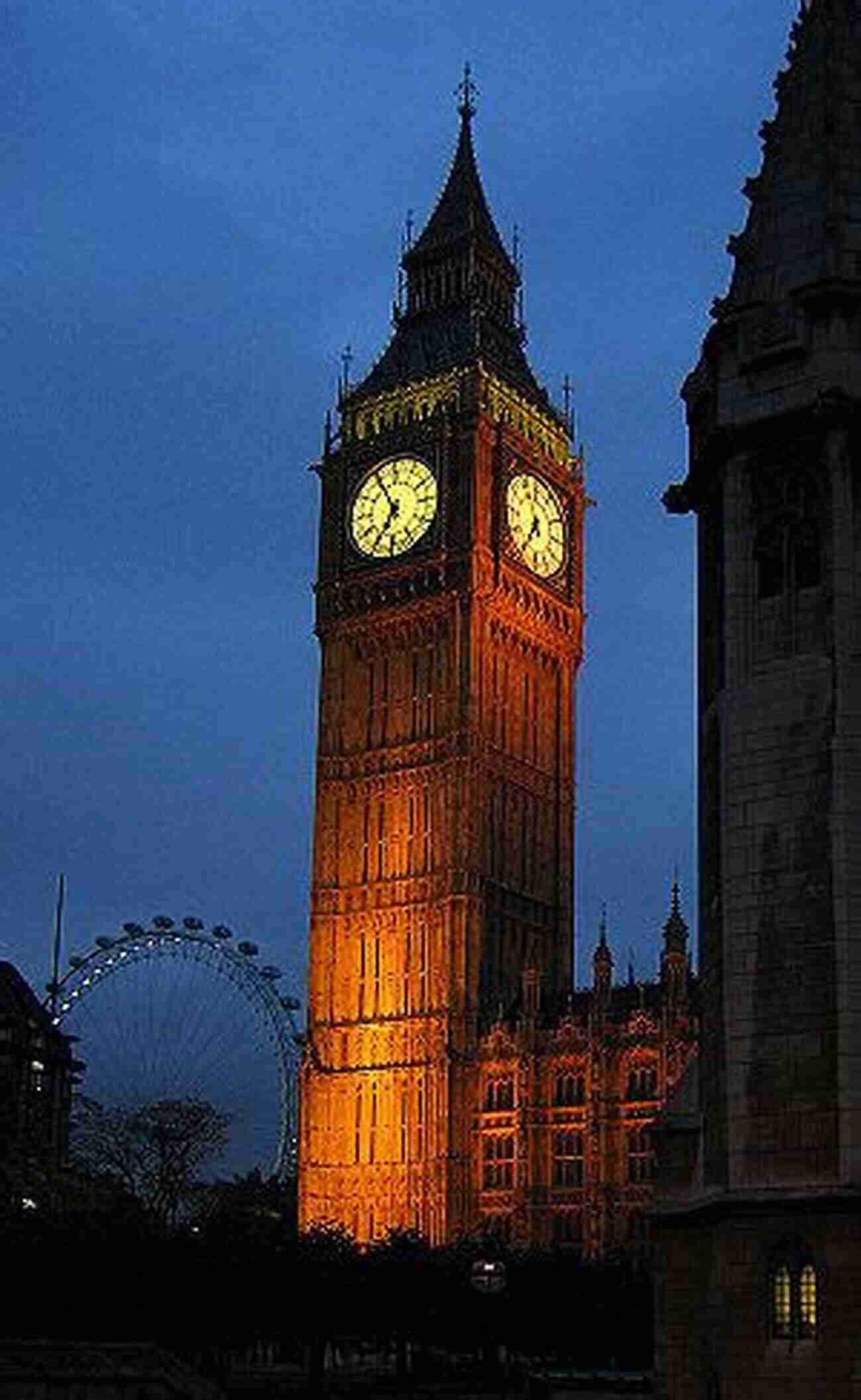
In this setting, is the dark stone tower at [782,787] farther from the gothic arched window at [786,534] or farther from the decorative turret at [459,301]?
the decorative turret at [459,301]

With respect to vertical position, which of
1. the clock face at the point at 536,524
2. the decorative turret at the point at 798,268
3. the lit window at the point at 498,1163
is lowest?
the lit window at the point at 498,1163

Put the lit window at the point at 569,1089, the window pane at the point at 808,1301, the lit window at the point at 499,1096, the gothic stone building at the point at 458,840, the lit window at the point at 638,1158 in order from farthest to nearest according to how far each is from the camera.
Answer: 1. the lit window at the point at 499,1096
2. the lit window at the point at 569,1089
3. the gothic stone building at the point at 458,840
4. the lit window at the point at 638,1158
5. the window pane at the point at 808,1301

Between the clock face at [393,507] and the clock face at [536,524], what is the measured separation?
4.73m

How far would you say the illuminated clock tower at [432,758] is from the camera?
114 metres

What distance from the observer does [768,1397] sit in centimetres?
2639

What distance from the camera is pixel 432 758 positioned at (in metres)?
119

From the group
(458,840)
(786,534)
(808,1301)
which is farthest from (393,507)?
(808,1301)

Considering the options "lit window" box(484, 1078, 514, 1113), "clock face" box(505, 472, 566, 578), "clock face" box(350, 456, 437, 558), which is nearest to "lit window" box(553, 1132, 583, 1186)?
"lit window" box(484, 1078, 514, 1113)

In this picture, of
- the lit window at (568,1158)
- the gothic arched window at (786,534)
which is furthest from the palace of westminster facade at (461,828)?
the gothic arched window at (786,534)

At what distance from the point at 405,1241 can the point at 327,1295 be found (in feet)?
48.1

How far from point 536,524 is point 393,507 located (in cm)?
843

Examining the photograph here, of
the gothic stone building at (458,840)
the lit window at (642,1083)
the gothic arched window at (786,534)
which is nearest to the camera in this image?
the gothic arched window at (786,534)

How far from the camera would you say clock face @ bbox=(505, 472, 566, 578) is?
12406 cm

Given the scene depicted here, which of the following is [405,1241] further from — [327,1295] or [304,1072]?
[304,1072]
